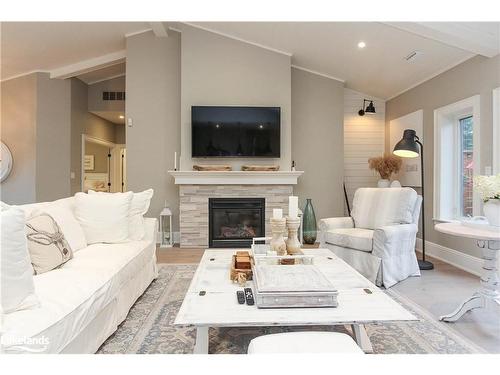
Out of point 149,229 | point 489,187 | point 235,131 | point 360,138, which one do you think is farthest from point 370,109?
point 149,229

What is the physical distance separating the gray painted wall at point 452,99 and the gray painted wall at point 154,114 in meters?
3.50

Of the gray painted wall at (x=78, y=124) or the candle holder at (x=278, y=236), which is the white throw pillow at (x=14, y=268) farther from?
the gray painted wall at (x=78, y=124)

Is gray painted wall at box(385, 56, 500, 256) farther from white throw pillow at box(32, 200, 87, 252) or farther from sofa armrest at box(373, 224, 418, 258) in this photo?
white throw pillow at box(32, 200, 87, 252)

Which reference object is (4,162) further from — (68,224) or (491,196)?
(491,196)

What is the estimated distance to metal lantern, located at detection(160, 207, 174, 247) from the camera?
477cm

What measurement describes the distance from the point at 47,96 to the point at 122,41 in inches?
67.1

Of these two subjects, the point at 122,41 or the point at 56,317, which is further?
the point at 122,41

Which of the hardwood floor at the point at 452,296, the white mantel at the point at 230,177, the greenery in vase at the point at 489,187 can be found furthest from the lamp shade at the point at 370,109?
the greenery in vase at the point at 489,187

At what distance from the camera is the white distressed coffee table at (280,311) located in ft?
4.31
